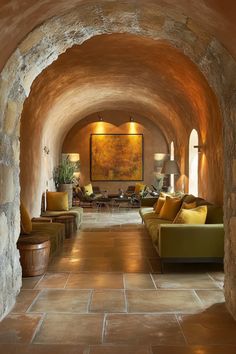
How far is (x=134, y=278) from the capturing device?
15.8 ft

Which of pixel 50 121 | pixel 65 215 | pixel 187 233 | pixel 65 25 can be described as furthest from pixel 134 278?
pixel 50 121

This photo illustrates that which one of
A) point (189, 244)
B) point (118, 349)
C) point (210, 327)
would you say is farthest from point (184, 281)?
point (118, 349)

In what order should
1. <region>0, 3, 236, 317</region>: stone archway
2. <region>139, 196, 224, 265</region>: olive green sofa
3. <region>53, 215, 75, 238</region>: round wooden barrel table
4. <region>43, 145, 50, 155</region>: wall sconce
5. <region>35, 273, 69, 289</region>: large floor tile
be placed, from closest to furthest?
1. <region>0, 3, 236, 317</region>: stone archway
2. <region>35, 273, 69, 289</region>: large floor tile
3. <region>139, 196, 224, 265</region>: olive green sofa
4. <region>53, 215, 75, 238</region>: round wooden barrel table
5. <region>43, 145, 50, 155</region>: wall sconce

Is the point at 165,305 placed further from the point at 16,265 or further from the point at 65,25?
the point at 65,25

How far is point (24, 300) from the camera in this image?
13.0ft

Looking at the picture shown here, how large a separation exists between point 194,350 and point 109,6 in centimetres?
276

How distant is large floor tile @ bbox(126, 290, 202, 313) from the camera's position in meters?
3.73

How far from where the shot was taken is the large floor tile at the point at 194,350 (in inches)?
111

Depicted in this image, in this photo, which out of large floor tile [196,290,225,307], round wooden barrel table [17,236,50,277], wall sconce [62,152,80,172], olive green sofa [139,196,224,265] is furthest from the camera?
wall sconce [62,152,80,172]

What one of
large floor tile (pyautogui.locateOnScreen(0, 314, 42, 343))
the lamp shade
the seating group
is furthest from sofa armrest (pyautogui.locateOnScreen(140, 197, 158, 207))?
large floor tile (pyautogui.locateOnScreen(0, 314, 42, 343))

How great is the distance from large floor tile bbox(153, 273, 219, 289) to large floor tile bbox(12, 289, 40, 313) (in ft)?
4.48

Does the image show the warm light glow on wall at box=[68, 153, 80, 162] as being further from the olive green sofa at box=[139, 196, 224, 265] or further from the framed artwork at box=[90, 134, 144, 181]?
the olive green sofa at box=[139, 196, 224, 265]

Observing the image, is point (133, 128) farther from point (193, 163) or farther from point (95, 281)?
point (95, 281)

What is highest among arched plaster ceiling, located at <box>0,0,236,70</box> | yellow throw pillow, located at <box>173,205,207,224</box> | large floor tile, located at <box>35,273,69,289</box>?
arched plaster ceiling, located at <box>0,0,236,70</box>
